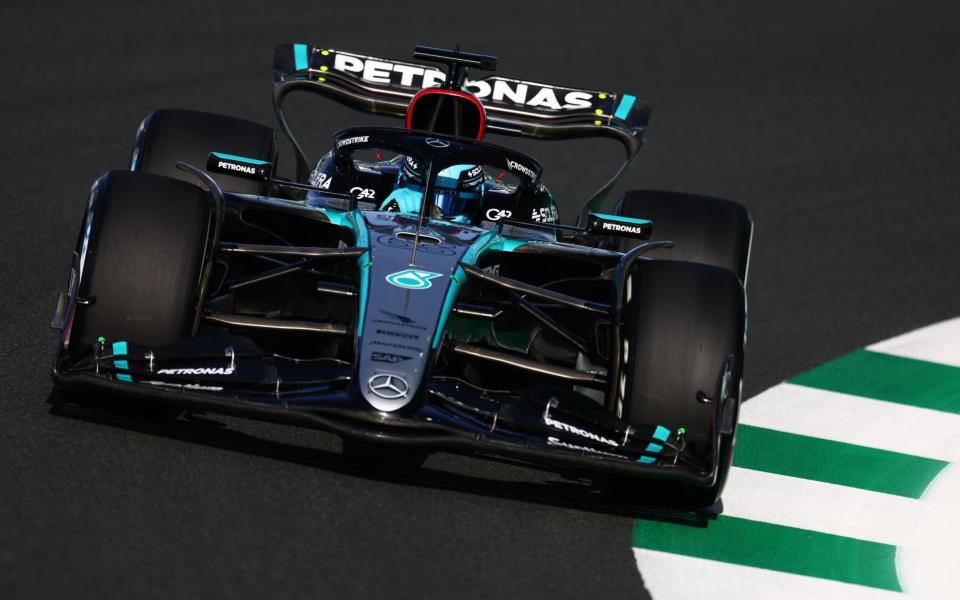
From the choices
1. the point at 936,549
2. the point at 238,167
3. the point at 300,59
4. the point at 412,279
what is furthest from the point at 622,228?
the point at 300,59

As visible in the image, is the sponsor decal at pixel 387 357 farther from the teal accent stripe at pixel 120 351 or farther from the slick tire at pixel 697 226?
the slick tire at pixel 697 226

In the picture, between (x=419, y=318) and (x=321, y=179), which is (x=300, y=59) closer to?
(x=321, y=179)

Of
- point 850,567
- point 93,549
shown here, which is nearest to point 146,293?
point 93,549

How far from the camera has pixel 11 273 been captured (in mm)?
8789

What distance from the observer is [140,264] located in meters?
6.29

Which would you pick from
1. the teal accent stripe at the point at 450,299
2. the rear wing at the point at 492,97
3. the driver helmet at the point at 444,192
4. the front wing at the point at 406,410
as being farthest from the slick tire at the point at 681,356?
the rear wing at the point at 492,97

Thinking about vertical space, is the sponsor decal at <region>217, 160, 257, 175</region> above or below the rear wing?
below

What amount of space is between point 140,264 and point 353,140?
6.91 ft

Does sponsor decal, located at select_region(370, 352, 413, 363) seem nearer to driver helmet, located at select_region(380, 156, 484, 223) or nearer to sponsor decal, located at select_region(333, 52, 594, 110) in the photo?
driver helmet, located at select_region(380, 156, 484, 223)

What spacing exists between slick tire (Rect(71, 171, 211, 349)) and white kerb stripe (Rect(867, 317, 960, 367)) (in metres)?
4.99

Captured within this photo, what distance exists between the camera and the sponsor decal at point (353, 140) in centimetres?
806

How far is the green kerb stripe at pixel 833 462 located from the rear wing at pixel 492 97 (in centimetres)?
186

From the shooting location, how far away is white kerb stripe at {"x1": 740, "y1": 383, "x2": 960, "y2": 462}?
7.96 metres

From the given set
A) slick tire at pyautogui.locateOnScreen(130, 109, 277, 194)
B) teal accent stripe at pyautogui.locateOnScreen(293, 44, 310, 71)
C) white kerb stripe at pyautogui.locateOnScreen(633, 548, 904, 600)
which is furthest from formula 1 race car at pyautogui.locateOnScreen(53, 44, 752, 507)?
teal accent stripe at pyautogui.locateOnScreen(293, 44, 310, 71)
